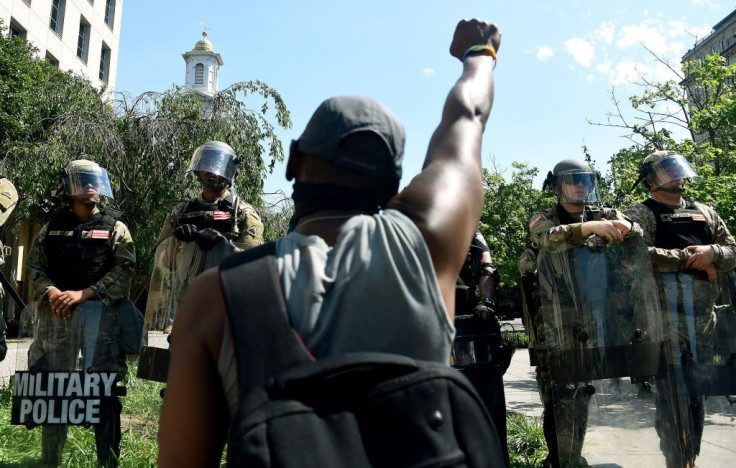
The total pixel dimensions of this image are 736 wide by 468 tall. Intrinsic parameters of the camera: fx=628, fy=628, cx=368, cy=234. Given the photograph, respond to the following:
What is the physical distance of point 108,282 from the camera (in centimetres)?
425

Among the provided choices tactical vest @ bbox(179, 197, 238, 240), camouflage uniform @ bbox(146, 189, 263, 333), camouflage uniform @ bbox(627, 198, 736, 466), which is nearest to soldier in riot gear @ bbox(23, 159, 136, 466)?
camouflage uniform @ bbox(146, 189, 263, 333)

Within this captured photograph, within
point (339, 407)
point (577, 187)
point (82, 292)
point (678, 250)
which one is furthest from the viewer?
point (577, 187)

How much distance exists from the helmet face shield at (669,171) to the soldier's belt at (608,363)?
1350 millimetres

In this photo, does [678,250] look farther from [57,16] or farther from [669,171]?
[57,16]

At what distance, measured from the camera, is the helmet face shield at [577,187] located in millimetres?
4359

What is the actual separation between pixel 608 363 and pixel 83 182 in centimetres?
368

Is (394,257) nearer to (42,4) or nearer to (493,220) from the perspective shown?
(493,220)

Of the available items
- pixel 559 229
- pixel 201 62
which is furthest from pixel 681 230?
pixel 201 62

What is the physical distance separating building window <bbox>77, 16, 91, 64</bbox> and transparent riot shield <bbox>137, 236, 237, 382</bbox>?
76.0 feet

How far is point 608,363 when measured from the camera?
372 centimetres

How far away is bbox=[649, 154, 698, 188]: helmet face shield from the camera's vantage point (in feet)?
14.7

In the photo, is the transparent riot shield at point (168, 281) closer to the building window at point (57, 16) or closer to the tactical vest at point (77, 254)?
the tactical vest at point (77, 254)

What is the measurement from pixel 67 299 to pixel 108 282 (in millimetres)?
272

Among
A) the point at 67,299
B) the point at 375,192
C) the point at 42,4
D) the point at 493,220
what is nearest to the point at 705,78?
the point at 493,220
